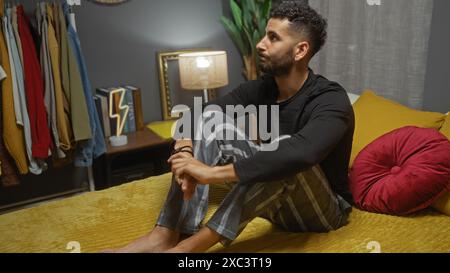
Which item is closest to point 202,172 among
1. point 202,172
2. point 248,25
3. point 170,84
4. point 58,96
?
point 202,172

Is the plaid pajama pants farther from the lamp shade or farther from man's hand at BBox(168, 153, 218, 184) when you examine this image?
the lamp shade

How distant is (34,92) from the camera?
87.3 inches

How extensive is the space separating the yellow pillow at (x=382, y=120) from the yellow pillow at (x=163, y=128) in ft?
4.24

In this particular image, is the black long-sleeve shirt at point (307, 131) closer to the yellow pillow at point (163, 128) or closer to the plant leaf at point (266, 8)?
the yellow pillow at point (163, 128)

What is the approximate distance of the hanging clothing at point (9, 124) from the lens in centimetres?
213

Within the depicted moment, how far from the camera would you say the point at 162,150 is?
288 centimetres

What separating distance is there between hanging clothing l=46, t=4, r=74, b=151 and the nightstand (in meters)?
0.29

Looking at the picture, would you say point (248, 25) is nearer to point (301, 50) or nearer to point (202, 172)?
point (301, 50)

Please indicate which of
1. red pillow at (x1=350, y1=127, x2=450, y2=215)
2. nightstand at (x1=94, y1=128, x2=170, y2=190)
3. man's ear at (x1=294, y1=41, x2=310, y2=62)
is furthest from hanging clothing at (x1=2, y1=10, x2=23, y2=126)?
red pillow at (x1=350, y1=127, x2=450, y2=215)

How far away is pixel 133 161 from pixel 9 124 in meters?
0.97
